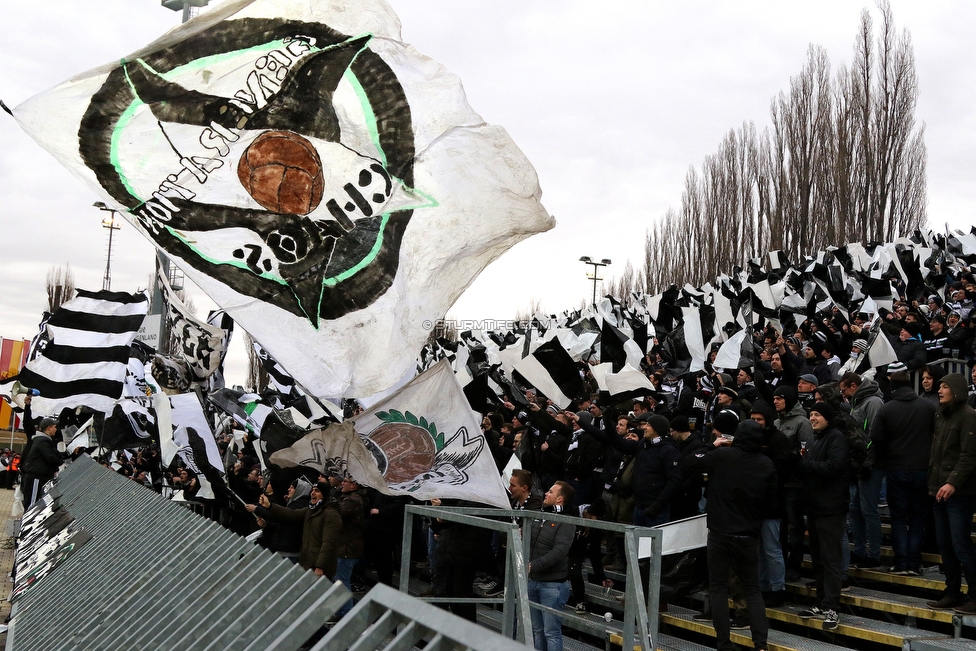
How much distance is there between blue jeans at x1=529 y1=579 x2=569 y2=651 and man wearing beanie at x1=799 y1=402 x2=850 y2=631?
72.8 inches

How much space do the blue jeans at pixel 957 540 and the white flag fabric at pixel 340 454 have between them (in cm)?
403

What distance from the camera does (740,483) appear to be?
747cm

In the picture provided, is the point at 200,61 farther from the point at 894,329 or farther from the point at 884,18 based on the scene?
the point at 884,18

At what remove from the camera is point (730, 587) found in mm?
7711

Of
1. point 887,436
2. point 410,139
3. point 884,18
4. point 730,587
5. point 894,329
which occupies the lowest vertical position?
point 730,587

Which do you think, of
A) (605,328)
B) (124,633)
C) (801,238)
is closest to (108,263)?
(801,238)

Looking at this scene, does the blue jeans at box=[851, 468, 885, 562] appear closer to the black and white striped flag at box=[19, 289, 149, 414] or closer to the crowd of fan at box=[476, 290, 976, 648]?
the crowd of fan at box=[476, 290, 976, 648]

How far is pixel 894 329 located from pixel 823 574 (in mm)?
4424

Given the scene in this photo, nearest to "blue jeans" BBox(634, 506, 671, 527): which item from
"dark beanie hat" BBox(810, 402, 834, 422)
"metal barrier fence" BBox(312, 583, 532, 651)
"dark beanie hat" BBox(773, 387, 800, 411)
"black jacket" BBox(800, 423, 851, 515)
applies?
"dark beanie hat" BBox(773, 387, 800, 411)

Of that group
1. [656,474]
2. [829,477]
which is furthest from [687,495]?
[829,477]

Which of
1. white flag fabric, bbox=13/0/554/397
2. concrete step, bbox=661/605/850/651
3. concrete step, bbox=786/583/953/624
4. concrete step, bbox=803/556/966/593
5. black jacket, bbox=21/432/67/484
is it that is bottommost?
concrete step, bbox=661/605/850/651

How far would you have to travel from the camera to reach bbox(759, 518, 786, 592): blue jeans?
8.18 m

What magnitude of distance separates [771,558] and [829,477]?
847mm

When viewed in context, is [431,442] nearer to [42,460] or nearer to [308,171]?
[308,171]
